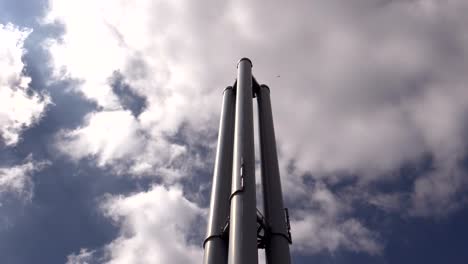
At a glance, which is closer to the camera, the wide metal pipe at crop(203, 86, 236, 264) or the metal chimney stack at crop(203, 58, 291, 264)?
the metal chimney stack at crop(203, 58, 291, 264)

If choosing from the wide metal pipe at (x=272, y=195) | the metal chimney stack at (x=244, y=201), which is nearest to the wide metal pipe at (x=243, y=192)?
the metal chimney stack at (x=244, y=201)

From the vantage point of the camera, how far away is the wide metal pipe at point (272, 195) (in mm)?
19312

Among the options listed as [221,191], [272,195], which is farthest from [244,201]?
[221,191]

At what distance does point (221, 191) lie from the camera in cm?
2269

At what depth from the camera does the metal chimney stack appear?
17547 millimetres

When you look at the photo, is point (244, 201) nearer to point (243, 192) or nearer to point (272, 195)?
point (243, 192)

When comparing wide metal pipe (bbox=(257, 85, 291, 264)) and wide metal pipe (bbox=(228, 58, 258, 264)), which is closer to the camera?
wide metal pipe (bbox=(228, 58, 258, 264))

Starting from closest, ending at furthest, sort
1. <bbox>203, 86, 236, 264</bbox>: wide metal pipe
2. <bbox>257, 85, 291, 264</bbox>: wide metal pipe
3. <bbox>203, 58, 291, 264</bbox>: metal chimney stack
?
<bbox>203, 58, 291, 264</bbox>: metal chimney stack, <bbox>257, 85, 291, 264</bbox>: wide metal pipe, <bbox>203, 86, 236, 264</bbox>: wide metal pipe

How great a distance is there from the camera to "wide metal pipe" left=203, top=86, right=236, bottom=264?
19.8 metres

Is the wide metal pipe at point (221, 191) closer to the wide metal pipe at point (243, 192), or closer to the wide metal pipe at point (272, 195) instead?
the wide metal pipe at point (243, 192)

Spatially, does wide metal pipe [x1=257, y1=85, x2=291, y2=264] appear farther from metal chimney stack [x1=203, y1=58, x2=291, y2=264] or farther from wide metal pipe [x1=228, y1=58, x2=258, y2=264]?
wide metal pipe [x1=228, y1=58, x2=258, y2=264]

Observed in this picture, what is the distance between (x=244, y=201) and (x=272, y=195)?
340 cm

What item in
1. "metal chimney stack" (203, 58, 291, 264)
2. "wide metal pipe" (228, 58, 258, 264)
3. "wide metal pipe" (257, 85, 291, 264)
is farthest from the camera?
"wide metal pipe" (257, 85, 291, 264)

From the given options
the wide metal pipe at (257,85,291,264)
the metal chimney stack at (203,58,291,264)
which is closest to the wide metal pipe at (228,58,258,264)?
the metal chimney stack at (203,58,291,264)
